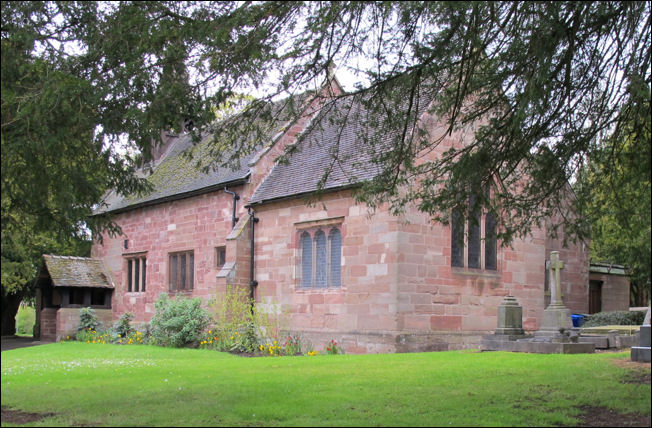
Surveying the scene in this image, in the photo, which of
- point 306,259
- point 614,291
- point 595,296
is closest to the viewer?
point 306,259

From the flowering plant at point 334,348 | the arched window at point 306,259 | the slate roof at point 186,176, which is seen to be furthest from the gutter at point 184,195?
the flowering plant at point 334,348

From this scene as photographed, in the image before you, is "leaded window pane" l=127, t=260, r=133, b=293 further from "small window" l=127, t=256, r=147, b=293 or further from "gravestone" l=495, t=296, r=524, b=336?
"gravestone" l=495, t=296, r=524, b=336

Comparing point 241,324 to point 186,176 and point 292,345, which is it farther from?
point 186,176

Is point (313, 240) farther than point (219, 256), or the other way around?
point (219, 256)

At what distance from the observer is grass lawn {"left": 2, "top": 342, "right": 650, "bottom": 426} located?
7.86 metres

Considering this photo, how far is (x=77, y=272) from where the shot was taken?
91.4ft

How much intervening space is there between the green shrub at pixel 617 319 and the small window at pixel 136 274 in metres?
16.2

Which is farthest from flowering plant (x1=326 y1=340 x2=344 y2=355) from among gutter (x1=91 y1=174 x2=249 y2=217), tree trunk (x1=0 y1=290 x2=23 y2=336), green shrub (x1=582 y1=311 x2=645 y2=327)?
tree trunk (x1=0 y1=290 x2=23 y2=336)

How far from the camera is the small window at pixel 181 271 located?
2444 cm

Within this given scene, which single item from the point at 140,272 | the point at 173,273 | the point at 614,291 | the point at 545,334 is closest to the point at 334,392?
the point at 545,334

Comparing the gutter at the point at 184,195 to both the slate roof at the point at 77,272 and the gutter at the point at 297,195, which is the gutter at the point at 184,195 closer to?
the gutter at the point at 297,195

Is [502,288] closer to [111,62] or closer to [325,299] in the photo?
[325,299]

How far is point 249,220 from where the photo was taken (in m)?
21.4

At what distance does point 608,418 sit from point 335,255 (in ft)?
37.6
